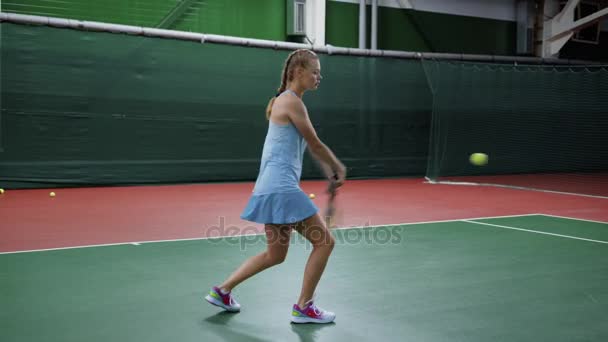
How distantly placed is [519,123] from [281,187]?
11.5 metres

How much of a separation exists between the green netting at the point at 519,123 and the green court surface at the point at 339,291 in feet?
23.0

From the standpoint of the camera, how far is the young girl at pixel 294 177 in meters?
3.31

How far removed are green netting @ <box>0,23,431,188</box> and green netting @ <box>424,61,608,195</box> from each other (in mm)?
1012

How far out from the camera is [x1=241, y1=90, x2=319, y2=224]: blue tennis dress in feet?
10.9

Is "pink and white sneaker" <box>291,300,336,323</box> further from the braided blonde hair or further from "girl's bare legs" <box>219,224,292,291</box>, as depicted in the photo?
the braided blonde hair

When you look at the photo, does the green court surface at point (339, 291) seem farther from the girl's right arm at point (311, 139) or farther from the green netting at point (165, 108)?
the green netting at point (165, 108)

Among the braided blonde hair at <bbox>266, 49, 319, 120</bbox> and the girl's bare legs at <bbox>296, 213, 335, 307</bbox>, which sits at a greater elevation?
the braided blonde hair at <bbox>266, 49, 319, 120</bbox>

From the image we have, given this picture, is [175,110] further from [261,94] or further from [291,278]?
[291,278]

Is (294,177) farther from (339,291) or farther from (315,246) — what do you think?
(339,291)

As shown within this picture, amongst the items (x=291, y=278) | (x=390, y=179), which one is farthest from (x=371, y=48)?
(x=291, y=278)

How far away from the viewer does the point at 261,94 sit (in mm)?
12594

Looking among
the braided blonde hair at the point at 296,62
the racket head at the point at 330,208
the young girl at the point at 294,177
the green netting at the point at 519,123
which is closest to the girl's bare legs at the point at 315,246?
the young girl at the point at 294,177

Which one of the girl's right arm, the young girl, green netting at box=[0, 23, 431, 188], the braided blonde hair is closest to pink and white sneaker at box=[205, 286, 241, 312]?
the young girl

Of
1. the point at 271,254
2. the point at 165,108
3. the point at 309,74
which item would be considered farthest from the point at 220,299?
the point at 165,108
